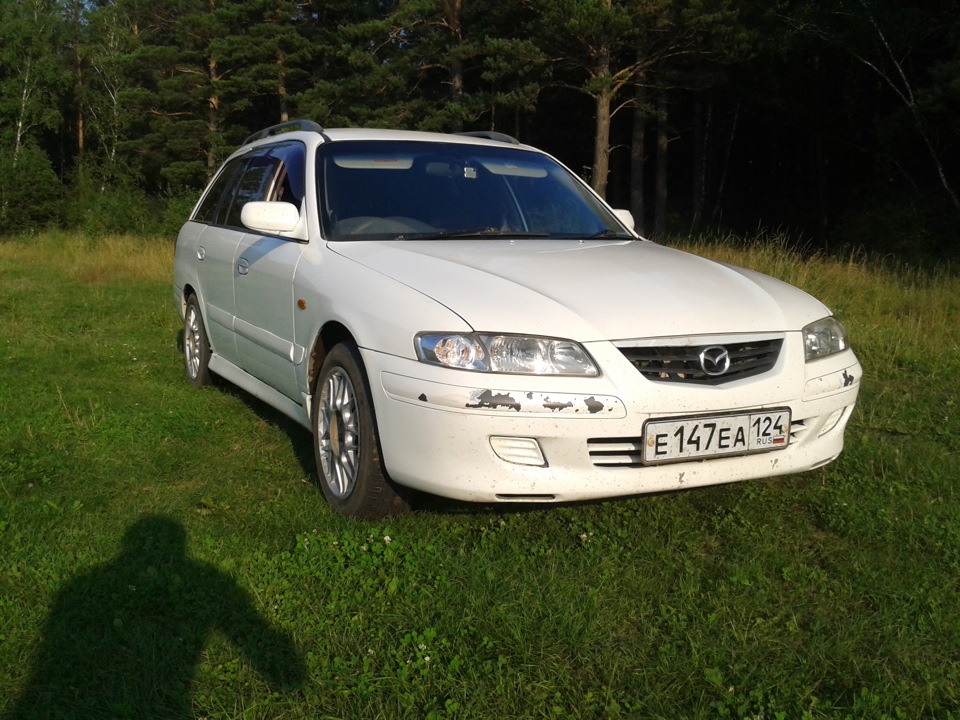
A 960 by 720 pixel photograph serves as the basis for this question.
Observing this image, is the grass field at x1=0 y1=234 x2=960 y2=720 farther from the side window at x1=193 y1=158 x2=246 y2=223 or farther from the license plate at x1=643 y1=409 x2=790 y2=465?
the side window at x1=193 y1=158 x2=246 y2=223

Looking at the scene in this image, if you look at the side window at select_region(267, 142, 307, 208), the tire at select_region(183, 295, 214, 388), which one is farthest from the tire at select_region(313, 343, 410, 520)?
the tire at select_region(183, 295, 214, 388)

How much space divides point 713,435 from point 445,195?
2.02 meters

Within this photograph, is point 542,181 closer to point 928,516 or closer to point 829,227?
point 928,516

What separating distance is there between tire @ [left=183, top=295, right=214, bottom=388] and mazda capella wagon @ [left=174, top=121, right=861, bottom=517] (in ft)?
5.10

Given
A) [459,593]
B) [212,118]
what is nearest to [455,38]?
[212,118]

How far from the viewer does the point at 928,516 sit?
379cm

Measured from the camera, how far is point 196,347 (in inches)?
253

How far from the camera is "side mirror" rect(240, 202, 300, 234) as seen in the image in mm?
4258

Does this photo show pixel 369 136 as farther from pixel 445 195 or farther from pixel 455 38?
pixel 455 38

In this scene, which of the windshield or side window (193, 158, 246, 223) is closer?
the windshield

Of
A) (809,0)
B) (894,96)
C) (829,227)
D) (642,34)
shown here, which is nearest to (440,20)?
(642,34)

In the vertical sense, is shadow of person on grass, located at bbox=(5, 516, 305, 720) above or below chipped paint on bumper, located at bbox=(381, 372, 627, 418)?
below

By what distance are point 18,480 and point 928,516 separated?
4.02 metres

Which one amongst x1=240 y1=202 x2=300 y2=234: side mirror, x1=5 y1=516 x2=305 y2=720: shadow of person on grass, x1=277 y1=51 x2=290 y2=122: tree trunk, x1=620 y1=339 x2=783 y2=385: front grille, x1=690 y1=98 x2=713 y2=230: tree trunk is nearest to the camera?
x1=5 y1=516 x2=305 y2=720: shadow of person on grass
